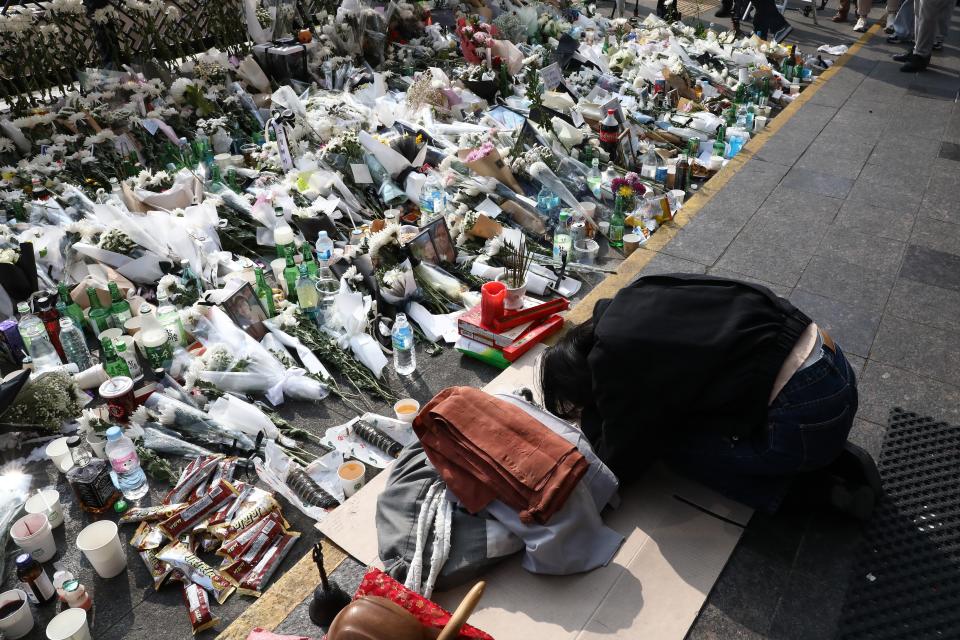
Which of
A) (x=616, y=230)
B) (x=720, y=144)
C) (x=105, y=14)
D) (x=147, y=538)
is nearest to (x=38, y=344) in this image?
(x=147, y=538)

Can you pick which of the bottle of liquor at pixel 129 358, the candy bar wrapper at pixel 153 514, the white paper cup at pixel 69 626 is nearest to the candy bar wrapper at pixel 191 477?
the candy bar wrapper at pixel 153 514

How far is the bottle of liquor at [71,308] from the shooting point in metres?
4.64

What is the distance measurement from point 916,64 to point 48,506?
10.4 m

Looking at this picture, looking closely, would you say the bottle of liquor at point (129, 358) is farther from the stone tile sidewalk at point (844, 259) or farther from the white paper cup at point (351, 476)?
the stone tile sidewalk at point (844, 259)

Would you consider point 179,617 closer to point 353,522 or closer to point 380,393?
point 353,522

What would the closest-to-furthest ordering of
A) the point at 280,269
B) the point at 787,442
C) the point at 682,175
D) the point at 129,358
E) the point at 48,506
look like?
the point at 787,442 < the point at 48,506 < the point at 129,358 < the point at 280,269 < the point at 682,175

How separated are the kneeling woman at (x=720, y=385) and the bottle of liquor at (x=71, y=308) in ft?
10.3

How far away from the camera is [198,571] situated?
3125 millimetres

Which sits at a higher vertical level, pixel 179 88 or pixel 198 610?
pixel 179 88

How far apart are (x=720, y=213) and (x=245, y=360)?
3897mm

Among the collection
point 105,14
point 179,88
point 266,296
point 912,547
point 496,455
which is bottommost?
point 912,547

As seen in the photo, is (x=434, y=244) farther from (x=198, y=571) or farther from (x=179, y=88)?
(x=179, y=88)

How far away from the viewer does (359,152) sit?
6.14m

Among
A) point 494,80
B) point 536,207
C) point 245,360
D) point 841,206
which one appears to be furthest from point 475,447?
point 494,80
